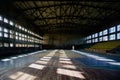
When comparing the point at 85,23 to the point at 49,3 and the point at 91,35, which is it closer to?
the point at 91,35

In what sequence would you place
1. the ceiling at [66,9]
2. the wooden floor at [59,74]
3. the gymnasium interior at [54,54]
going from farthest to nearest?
1. the ceiling at [66,9]
2. the gymnasium interior at [54,54]
3. the wooden floor at [59,74]

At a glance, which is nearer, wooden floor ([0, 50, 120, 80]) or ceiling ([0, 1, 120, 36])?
wooden floor ([0, 50, 120, 80])

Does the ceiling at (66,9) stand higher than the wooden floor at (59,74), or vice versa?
the ceiling at (66,9)

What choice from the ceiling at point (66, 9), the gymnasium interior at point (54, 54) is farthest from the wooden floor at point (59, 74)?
the ceiling at point (66, 9)

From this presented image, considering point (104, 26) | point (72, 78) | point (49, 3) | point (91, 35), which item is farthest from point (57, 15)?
point (72, 78)

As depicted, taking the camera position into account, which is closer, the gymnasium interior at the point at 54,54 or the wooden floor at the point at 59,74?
the wooden floor at the point at 59,74

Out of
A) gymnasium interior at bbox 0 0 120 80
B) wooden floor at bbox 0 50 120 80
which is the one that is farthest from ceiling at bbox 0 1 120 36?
wooden floor at bbox 0 50 120 80

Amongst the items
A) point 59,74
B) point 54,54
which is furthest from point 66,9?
point 59,74

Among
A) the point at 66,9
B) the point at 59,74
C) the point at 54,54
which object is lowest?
the point at 54,54

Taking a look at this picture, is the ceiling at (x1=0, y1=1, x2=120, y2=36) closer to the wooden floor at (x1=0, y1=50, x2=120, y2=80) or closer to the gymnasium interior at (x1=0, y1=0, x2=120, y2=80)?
the gymnasium interior at (x1=0, y1=0, x2=120, y2=80)

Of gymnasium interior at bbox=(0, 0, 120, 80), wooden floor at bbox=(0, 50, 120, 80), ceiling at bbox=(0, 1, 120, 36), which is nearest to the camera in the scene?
wooden floor at bbox=(0, 50, 120, 80)

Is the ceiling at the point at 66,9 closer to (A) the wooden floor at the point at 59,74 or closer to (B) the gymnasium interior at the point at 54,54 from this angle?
(B) the gymnasium interior at the point at 54,54

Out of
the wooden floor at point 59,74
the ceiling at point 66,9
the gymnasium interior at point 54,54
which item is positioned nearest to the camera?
the wooden floor at point 59,74

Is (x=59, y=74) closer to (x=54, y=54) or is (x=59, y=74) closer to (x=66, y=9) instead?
(x=54, y=54)
